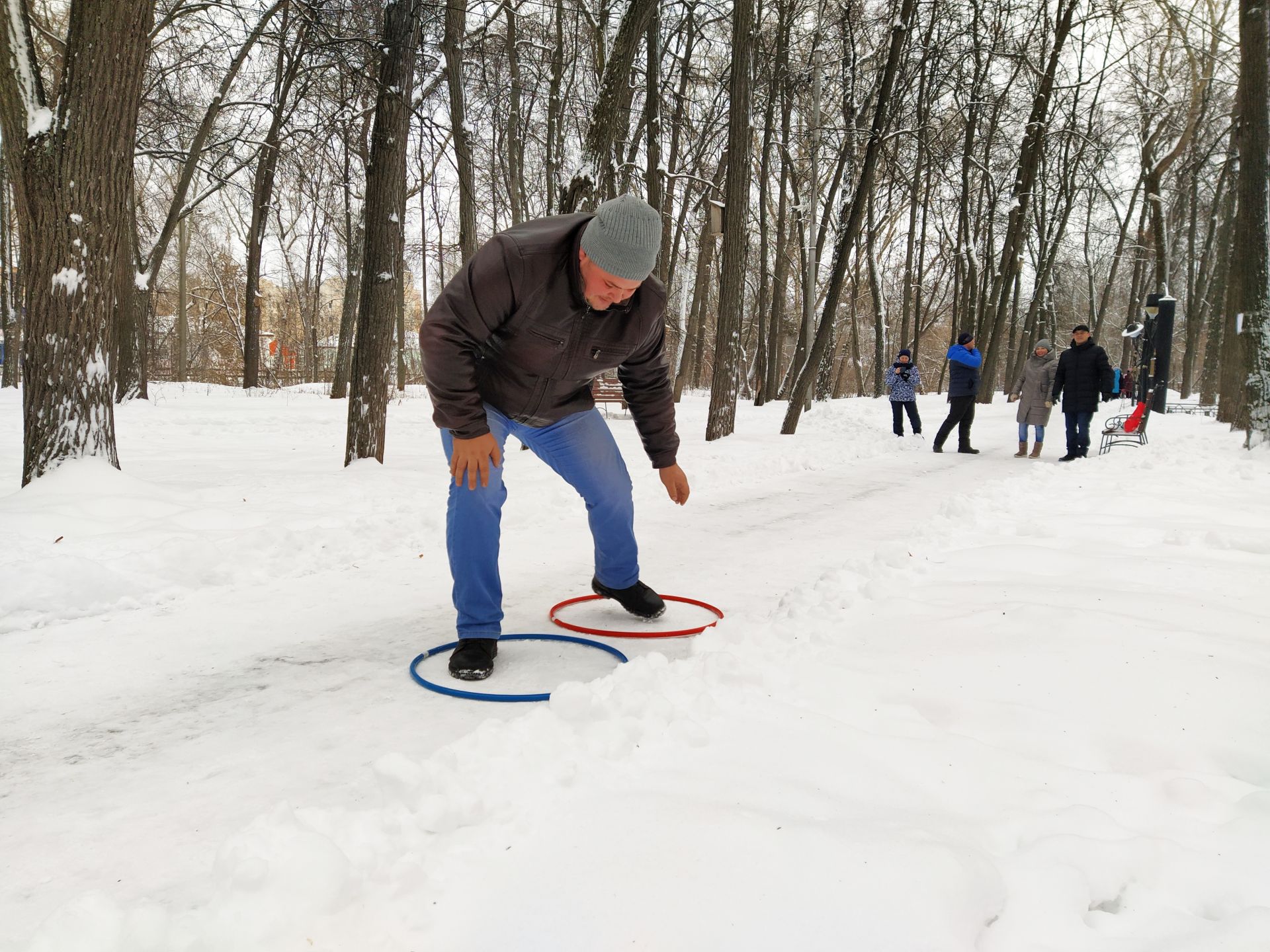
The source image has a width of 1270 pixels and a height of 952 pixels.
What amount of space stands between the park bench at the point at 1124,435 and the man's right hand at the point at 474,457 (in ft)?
35.5

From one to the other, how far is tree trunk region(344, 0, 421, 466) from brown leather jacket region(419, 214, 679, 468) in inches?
209

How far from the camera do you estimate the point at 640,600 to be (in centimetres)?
388

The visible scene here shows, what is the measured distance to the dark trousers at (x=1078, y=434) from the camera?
11211mm

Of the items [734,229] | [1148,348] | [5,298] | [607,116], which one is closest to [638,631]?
[607,116]

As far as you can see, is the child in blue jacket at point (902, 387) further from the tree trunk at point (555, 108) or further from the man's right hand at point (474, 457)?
the man's right hand at point (474, 457)

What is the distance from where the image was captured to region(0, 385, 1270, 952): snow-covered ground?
1.64m

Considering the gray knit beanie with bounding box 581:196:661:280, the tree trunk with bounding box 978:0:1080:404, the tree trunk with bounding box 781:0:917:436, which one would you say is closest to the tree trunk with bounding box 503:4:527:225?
the tree trunk with bounding box 781:0:917:436

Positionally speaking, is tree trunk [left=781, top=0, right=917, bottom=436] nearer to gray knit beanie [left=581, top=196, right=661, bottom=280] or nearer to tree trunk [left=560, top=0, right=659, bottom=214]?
tree trunk [left=560, top=0, right=659, bottom=214]

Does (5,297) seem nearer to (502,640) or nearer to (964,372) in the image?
(964,372)

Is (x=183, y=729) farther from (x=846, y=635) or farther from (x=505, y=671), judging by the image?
(x=846, y=635)

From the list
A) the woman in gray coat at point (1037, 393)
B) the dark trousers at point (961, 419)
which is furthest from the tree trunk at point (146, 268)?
the woman in gray coat at point (1037, 393)

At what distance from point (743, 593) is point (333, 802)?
2633 mm

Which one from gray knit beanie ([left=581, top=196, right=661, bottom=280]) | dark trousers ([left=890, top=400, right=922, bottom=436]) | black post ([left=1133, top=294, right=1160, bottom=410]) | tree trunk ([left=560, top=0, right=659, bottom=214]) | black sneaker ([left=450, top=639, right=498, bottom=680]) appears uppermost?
tree trunk ([left=560, top=0, right=659, bottom=214])

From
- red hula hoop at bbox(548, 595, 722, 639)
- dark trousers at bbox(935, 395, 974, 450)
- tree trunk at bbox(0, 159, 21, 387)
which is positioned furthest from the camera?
tree trunk at bbox(0, 159, 21, 387)
